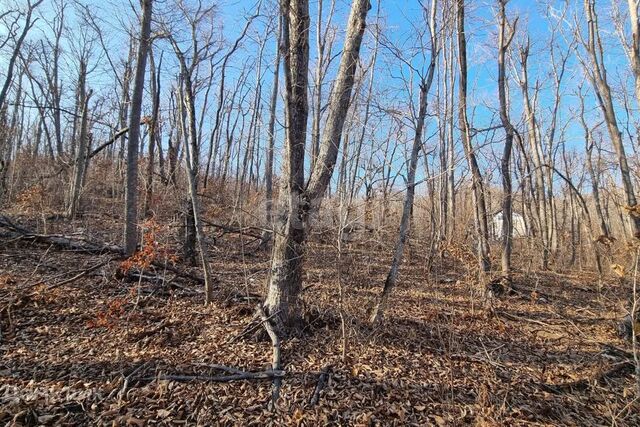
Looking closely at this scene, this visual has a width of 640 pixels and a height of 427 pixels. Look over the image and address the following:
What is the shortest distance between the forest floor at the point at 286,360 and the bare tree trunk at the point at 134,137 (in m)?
0.59

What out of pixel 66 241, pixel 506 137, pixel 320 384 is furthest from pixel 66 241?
pixel 506 137

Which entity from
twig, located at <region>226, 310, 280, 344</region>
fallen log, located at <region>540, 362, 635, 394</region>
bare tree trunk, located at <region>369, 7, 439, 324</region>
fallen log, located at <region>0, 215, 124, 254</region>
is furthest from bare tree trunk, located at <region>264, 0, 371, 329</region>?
fallen log, located at <region>0, 215, 124, 254</region>

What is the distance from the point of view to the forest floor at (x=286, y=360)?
2533 millimetres

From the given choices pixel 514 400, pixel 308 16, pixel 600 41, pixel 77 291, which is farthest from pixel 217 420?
pixel 600 41

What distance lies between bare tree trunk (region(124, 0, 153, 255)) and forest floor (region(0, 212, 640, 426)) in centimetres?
59

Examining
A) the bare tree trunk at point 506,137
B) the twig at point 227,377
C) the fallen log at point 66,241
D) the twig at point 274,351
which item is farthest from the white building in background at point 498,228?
the fallen log at point 66,241

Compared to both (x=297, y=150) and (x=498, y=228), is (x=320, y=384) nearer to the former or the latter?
(x=297, y=150)

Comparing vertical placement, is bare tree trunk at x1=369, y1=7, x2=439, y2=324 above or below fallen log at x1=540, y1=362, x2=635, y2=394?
above

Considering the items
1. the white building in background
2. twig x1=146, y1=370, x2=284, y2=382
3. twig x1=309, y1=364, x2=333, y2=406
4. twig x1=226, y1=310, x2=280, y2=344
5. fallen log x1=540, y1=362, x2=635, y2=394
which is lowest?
fallen log x1=540, y1=362, x2=635, y2=394

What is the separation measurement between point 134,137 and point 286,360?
4503 millimetres

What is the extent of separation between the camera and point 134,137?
17.4ft

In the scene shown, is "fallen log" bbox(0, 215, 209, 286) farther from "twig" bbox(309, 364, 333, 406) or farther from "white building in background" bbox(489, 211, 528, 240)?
"white building in background" bbox(489, 211, 528, 240)

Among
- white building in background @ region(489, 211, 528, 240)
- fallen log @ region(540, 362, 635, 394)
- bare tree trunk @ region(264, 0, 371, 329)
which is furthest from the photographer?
white building in background @ region(489, 211, 528, 240)

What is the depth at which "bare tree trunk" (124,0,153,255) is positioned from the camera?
527cm
